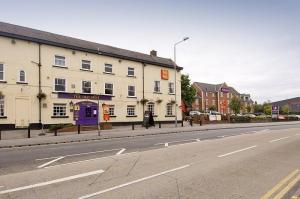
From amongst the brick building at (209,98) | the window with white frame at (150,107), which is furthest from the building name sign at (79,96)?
the brick building at (209,98)

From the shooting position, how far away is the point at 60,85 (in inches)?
1184

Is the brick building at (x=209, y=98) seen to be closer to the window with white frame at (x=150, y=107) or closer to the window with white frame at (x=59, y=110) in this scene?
the window with white frame at (x=150, y=107)

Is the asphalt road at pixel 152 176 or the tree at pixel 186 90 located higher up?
the tree at pixel 186 90

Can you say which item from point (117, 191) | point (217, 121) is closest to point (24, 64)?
point (117, 191)

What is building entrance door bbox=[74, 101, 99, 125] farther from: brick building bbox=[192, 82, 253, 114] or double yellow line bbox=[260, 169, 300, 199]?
brick building bbox=[192, 82, 253, 114]

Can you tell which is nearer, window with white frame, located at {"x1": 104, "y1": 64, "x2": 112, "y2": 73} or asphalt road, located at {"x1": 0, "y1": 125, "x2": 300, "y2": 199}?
asphalt road, located at {"x1": 0, "y1": 125, "x2": 300, "y2": 199}

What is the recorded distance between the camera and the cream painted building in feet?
88.0

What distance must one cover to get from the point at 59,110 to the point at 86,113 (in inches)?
137

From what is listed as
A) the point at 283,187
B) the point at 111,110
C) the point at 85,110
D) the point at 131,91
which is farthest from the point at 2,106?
the point at 283,187

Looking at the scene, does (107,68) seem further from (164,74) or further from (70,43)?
(164,74)

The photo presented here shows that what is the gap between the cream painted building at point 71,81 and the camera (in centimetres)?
2681

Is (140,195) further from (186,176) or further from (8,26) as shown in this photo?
(8,26)

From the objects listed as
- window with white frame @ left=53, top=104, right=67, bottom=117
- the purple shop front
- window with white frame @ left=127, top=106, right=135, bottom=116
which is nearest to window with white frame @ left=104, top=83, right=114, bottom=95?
the purple shop front

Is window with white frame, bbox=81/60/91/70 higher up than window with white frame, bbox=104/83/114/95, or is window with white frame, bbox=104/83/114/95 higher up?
window with white frame, bbox=81/60/91/70
